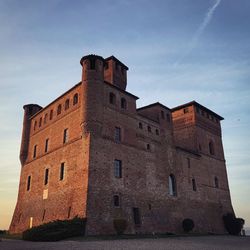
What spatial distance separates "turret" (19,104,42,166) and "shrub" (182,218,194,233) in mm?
18563

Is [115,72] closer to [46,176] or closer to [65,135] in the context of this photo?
[65,135]

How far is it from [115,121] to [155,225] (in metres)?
9.97

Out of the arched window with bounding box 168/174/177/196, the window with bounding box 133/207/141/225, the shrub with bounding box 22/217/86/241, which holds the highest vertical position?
the arched window with bounding box 168/174/177/196

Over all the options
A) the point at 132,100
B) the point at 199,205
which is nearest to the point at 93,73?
the point at 132,100

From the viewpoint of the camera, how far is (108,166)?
23.6 meters

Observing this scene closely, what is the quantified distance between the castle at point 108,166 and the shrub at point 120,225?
53 cm

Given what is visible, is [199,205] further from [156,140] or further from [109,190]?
[109,190]

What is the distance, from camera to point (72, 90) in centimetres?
2770

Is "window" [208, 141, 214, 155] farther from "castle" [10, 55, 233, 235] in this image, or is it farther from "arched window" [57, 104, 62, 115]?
"arched window" [57, 104, 62, 115]

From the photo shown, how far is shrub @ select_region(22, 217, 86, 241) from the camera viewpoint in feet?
59.2

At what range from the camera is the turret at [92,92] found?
78.5 ft

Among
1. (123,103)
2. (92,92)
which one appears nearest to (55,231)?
(92,92)

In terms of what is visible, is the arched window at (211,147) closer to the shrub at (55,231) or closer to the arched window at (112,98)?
the arched window at (112,98)

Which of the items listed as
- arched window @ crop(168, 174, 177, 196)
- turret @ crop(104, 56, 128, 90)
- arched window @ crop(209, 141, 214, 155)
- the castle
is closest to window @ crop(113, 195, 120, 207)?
the castle
